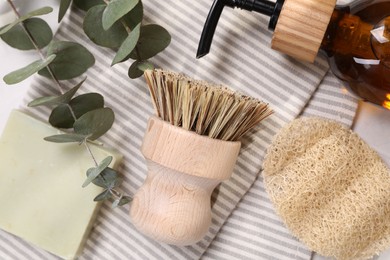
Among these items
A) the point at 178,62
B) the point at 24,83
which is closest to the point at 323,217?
the point at 178,62

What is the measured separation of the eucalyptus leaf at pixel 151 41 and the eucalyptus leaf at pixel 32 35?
0.43 feet

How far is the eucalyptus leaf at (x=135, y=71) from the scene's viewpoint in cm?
81

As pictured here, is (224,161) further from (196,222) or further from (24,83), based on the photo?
(24,83)

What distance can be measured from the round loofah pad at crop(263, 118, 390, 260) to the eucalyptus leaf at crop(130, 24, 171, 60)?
204 millimetres

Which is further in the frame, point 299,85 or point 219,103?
point 299,85

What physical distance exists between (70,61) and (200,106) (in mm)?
227

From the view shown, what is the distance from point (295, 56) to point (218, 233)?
0.28 meters

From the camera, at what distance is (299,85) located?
81cm

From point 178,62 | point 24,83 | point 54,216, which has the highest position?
point 178,62

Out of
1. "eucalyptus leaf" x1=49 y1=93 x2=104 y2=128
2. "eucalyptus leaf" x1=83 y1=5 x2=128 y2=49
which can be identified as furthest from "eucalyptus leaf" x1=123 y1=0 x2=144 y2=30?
"eucalyptus leaf" x1=49 y1=93 x2=104 y2=128

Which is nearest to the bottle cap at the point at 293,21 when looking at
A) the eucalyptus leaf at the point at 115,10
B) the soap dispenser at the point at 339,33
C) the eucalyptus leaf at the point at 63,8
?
the soap dispenser at the point at 339,33

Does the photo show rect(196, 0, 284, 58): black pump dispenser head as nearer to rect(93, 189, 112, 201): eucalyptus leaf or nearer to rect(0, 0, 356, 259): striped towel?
rect(0, 0, 356, 259): striped towel

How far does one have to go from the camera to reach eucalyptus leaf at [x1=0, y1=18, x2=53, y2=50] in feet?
2.74

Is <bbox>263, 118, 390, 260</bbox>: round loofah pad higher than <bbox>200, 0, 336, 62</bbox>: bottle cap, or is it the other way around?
<bbox>200, 0, 336, 62</bbox>: bottle cap
